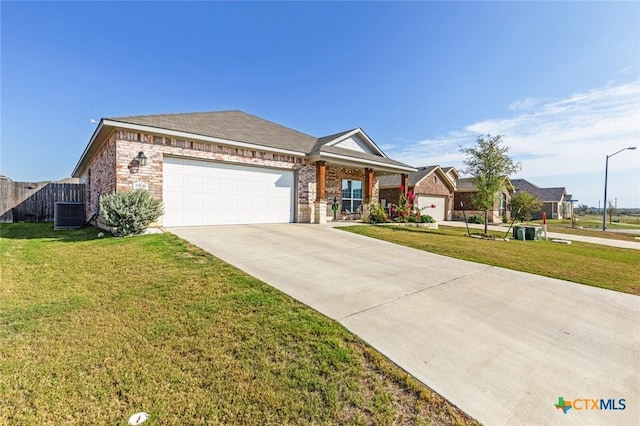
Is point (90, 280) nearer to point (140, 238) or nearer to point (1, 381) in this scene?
point (1, 381)

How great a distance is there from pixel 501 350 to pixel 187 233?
8.28 metres

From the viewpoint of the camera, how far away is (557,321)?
3611 mm

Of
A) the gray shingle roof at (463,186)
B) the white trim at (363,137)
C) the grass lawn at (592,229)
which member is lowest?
the grass lawn at (592,229)

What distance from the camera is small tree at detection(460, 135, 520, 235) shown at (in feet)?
43.9

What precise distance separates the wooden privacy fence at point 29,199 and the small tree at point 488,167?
20.8m

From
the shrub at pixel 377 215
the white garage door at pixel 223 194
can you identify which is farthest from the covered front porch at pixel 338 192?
the white garage door at pixel 223 194

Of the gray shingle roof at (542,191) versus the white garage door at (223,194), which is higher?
the gray shingle roof at (542,191)

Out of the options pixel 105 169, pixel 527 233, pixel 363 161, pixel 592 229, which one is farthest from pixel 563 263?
pixel 592 229

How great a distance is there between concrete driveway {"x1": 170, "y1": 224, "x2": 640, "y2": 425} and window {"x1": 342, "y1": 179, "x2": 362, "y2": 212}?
9.61m

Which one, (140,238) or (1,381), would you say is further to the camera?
(140,238)

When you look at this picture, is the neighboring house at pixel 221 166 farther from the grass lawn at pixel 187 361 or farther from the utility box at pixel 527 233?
the utility box at pixel 527 233

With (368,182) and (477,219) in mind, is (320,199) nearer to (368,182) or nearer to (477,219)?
(368,182)

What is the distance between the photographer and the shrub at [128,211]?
752 cm

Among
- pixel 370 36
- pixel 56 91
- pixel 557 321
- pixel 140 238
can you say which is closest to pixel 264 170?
pixel 140 238
